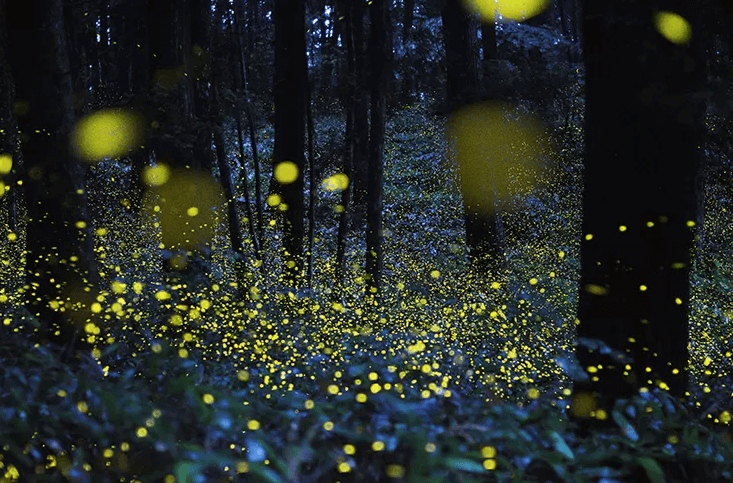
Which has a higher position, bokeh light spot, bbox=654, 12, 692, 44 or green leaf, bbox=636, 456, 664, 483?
bokeh light spot, bbox=654, 12, 692, 44

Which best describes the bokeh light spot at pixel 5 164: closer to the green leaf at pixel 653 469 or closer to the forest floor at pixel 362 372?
the forest floor at pixel 362 372

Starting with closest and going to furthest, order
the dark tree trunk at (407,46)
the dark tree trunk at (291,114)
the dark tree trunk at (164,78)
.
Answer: the dark tree trunk at (164,78), the dark tree trunk at (291,114), the dark tree trunk at (407,46)

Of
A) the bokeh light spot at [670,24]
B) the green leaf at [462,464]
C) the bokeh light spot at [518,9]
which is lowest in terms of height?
the green leaf at [462,464]

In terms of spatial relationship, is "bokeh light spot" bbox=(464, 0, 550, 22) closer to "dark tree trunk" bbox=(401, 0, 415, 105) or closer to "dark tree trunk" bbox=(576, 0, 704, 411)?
"dark tree trunk" bbox=(401, 0, 415, 105)

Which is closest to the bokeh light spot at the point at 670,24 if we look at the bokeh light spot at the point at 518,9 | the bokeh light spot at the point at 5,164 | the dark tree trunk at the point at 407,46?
the bokeh light spot at the point at 5,164

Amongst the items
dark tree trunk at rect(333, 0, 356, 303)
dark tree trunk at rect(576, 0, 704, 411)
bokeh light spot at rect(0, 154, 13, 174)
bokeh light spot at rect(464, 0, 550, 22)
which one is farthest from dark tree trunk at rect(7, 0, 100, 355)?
bokeh light spot at rect(464, 0, 550, 22)
